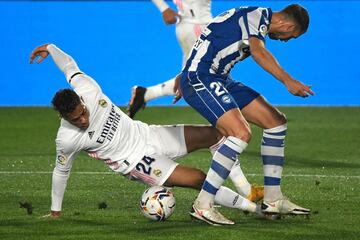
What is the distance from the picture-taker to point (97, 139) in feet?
26.7

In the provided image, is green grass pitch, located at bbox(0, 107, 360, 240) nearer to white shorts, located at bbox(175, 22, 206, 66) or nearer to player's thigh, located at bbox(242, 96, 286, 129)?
player's thigh, located at bbox(242, 96, 286, 129)

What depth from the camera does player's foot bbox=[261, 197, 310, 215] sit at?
26.1 feet

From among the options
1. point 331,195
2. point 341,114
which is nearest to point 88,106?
point 331,195

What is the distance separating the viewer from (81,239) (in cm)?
708

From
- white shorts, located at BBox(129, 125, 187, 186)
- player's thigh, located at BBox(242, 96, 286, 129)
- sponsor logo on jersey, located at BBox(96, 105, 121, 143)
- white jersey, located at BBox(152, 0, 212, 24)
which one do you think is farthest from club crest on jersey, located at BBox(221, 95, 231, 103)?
white jersey, located at BBox(152, 0, 212, 24)

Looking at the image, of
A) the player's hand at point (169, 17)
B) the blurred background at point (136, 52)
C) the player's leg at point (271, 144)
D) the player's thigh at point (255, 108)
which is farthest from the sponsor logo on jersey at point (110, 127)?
the blurred background at point (136, 52)

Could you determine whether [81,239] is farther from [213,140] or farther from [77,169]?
[77,169]

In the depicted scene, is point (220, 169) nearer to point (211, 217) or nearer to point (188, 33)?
Answer: point (211, 217)

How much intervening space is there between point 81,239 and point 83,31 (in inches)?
470

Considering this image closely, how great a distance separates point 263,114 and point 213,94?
0.47 metres

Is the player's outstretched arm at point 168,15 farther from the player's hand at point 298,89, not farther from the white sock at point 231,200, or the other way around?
the player's hand at point 298,89

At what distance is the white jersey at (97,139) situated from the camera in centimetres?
803

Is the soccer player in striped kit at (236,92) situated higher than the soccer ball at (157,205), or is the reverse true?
the soccer player in striped kit at (236,92)

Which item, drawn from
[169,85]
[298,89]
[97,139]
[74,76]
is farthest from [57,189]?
[169,85]
